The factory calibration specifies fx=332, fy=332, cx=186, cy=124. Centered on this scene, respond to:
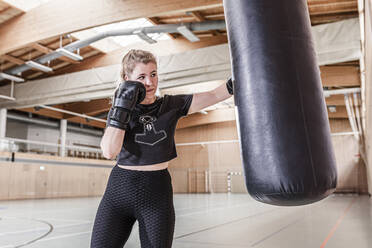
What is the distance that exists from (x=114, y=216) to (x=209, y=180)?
71.6ft

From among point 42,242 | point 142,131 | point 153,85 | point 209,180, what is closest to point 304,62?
point 153,85

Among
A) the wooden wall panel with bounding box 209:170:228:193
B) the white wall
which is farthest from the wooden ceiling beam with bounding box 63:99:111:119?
the wooden wall panel with bounding box 209:170:228:193

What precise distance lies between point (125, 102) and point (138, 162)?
0.36 meters

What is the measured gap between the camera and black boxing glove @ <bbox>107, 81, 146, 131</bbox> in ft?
5.68

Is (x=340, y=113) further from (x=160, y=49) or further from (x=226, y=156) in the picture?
(x=160, y=49)

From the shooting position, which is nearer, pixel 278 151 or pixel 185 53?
pixel 278 151

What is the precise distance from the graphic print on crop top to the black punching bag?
498 mm

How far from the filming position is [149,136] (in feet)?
6.29

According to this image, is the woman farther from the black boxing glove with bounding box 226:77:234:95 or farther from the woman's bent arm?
the black boxing glove with bounding box 226:77:234:95

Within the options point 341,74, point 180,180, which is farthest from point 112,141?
point 180,180

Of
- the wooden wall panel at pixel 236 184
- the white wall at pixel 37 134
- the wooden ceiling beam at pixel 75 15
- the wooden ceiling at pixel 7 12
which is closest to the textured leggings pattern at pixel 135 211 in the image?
the wooden ceiling beam at pixel 75 15

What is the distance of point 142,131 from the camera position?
75.5 inches

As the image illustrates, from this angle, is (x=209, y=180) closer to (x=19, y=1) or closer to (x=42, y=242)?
(x=19, y=1)

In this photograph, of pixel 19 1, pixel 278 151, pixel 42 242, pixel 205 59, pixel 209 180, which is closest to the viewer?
pixel 278 151
